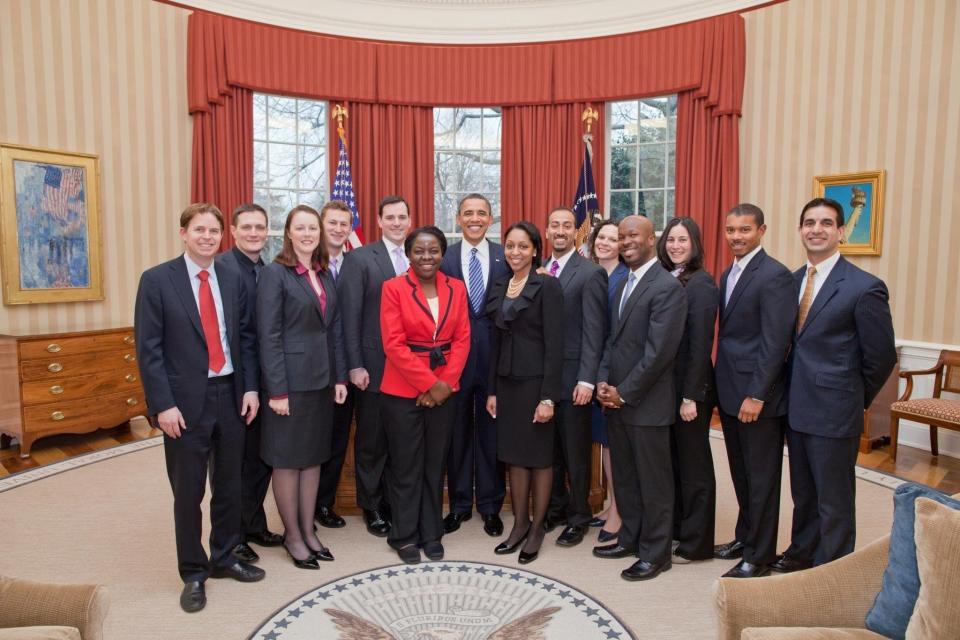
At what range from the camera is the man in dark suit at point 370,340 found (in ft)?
11.3

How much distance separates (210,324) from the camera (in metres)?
2.88

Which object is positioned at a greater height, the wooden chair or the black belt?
the black belt

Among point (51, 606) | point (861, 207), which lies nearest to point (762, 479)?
point (51, 606)

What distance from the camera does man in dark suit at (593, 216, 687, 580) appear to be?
9.78ft

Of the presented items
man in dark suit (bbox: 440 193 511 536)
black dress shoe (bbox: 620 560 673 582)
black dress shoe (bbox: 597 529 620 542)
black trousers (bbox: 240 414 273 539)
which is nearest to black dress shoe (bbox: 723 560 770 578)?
black dress shoe (bbox: 620 560 673 582)

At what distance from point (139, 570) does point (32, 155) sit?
3927 mm

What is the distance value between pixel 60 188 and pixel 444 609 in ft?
16.4

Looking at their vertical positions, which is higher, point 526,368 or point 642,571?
point 526,368

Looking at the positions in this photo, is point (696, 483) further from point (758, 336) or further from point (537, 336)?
point (537, 336)

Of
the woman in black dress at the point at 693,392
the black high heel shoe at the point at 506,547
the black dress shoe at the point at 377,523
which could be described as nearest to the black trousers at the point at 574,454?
the black high heel shoe at the point at 506,547

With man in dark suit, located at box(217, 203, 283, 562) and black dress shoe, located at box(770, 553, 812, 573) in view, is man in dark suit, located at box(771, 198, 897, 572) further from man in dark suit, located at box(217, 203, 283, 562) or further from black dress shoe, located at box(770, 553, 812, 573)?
man in dark suit, located at box(217, 203, 283, 562)

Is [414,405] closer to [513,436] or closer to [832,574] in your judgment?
[513,436]

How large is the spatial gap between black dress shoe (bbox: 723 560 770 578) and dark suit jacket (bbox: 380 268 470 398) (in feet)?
5.22

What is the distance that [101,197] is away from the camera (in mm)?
5914
